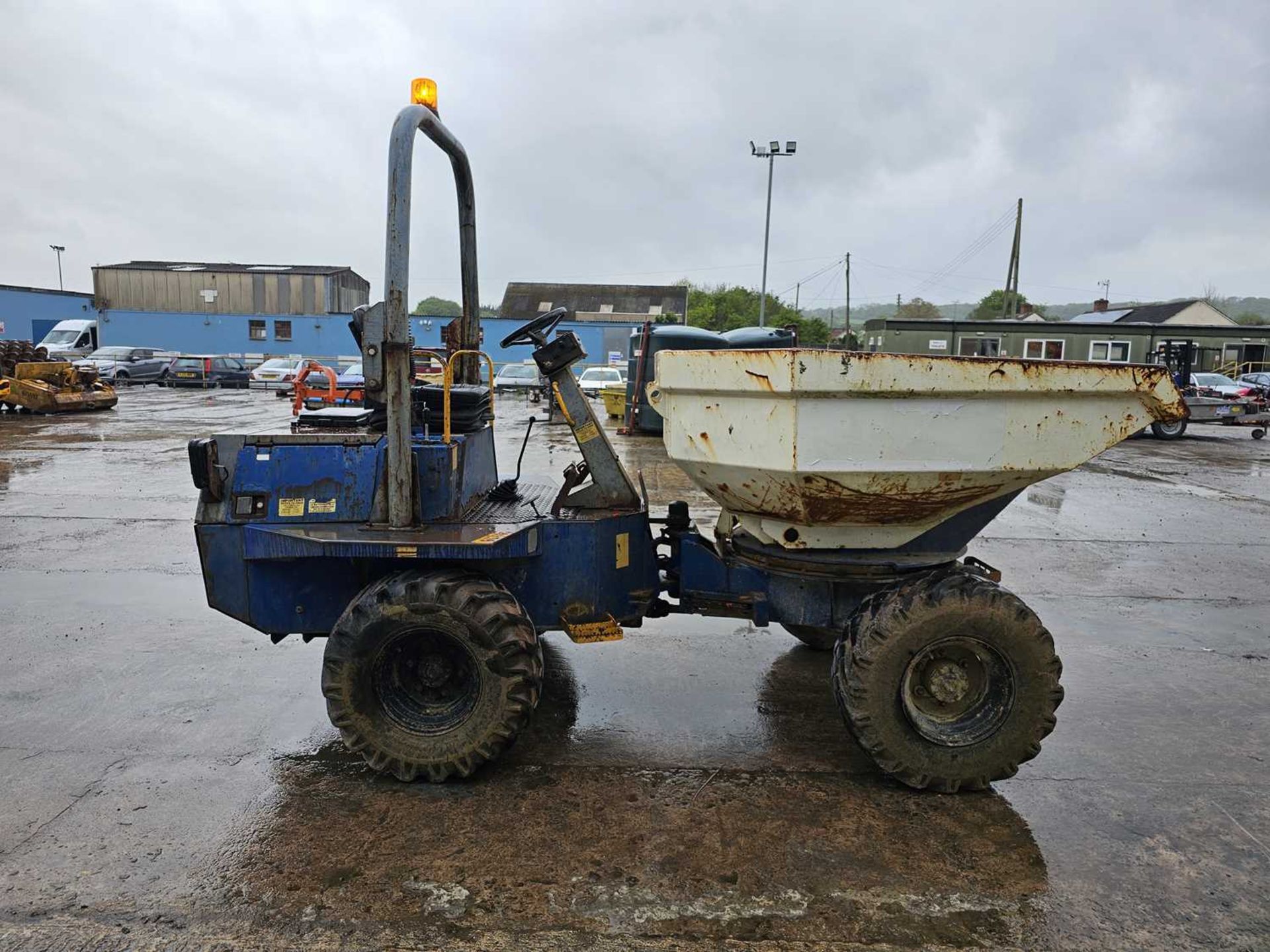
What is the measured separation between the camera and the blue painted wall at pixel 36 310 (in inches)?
1623

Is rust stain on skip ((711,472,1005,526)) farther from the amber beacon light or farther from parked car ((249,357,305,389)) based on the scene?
parked car ((249,357,305,389))

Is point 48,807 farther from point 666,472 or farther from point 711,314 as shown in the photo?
point 711,314

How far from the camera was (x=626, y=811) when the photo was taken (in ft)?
11.1

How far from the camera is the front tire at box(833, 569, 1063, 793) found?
11.5 feet

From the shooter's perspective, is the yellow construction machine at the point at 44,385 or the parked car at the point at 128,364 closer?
the yellow construction machine at the point at 44,385

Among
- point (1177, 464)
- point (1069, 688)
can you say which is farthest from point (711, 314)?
point (1069, 688)

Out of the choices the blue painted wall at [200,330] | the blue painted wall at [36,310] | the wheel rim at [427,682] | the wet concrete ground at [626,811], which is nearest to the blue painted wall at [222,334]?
the blue painted wall at [200,330]

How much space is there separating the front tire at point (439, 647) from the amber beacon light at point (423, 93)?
2.05 meters

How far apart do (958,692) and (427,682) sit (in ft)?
7.44

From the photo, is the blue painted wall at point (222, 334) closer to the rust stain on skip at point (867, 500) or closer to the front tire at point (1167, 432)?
the front tire at point (1167, 432)

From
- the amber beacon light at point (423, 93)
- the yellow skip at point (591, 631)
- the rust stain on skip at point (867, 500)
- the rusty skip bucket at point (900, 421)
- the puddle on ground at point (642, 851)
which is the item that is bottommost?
the puddle on ground at point (642, 851)

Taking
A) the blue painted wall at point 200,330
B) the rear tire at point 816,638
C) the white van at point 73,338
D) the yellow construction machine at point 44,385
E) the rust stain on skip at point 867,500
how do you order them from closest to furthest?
1. the rust stain on skip at point 867,500
2. the rear tire at point 816,638
3. the yellow construction machine at point 44,385
4. the white van at point 73,338
5. the blue painted wall at point 200,330

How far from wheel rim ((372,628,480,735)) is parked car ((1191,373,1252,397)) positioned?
977 inches

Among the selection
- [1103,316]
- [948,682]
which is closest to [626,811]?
[948,682]
